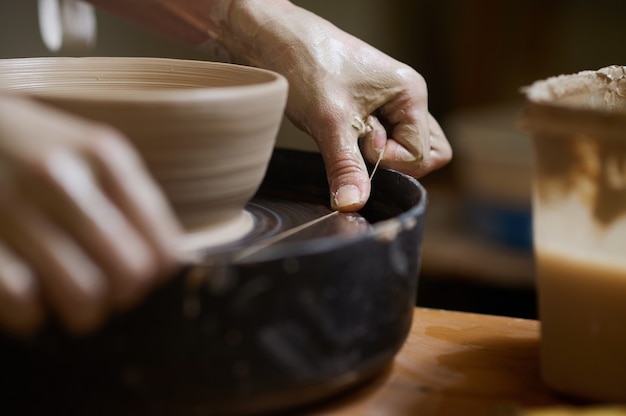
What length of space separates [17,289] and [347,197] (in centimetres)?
59

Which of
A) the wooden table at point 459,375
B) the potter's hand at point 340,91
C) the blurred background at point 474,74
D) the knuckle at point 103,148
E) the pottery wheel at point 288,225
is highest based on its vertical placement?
the knuckle at point 103,148

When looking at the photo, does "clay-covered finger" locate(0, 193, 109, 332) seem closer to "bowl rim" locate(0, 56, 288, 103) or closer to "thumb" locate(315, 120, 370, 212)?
"bowl rim" locate(0, 56, 288, 103)

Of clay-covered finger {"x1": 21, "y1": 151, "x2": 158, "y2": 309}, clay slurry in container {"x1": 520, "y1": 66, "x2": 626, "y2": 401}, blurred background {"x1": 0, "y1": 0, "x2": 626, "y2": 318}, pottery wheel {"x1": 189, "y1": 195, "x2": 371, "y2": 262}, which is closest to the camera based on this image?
clay-covered finger {"x1": 21, "y1": 151, "x2": 158, "y2": 309}

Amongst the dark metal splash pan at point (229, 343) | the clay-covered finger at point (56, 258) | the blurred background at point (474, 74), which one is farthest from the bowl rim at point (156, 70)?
the blurred background at point (474, 74)

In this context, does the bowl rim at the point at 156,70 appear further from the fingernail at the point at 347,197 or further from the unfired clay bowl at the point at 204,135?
the fingernail at the point at 347,197

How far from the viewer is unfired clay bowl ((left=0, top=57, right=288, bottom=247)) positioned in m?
0.85

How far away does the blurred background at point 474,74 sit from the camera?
276 centimetres

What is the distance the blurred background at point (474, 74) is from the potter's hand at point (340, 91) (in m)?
1.11

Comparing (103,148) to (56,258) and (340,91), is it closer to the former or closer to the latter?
(56,258)

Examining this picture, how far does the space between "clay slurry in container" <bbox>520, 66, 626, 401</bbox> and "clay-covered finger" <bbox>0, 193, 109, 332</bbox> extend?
490 mm

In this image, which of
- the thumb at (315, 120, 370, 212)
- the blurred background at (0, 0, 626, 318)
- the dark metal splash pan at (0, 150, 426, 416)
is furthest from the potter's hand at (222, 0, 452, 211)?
the blurred background at (0, 0, 626, 318)

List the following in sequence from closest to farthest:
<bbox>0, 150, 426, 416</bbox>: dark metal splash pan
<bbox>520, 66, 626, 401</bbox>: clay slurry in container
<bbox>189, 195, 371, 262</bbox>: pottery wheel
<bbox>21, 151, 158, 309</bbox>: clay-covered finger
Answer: <bbox>21, 151, 158, 309</bbox>: clay-covered finger
<bbox>0, 150, 426, 416</bbox>: dark metal splash pan
<bbox>520, 66, 626, 401</bbox>: clay slurry in container
<bbox>189, 195, 371, 262</bbox>: pottery wheel

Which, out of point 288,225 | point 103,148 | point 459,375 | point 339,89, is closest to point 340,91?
point 339,89

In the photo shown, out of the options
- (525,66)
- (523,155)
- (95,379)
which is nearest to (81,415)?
(95,379)
